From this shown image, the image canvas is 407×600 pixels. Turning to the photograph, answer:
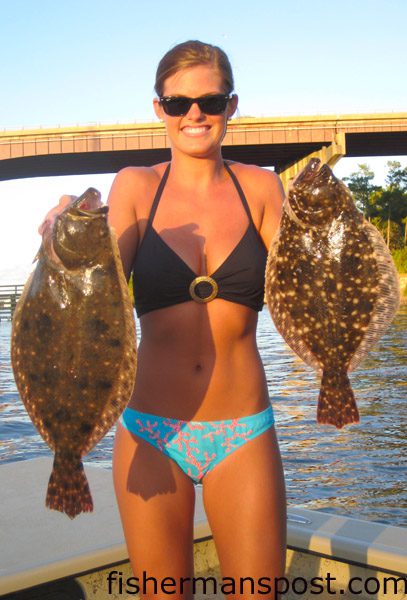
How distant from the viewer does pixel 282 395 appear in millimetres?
16812

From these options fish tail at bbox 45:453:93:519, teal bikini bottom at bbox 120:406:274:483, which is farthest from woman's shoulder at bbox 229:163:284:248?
fish tail at bbox 45:453:93:519

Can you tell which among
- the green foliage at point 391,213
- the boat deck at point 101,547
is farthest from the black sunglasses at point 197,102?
the green foliage at point 391,213

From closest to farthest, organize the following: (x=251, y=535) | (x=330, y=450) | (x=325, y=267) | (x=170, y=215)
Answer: (x=325, y=267) → (x=251, y=535) → (x=170, y=215) → (x=330, y=450)

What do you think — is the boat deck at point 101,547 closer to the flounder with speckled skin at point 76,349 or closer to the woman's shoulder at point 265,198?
the flounder with speckled skin at point 76,349

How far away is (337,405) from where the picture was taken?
2.52 m

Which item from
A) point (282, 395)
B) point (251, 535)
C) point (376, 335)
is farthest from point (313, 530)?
point (282, 395)

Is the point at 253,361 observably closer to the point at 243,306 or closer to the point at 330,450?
the point at 243,306

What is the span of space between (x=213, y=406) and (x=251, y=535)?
50cm

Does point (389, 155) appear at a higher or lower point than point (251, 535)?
higher

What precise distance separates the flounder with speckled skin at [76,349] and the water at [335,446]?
20.9 feet

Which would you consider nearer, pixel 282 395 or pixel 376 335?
pixel 376 335

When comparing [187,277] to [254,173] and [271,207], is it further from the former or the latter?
[254,173]

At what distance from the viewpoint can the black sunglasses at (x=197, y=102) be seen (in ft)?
9.73

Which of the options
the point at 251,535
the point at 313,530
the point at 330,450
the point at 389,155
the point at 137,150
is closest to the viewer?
the point at 251,535
